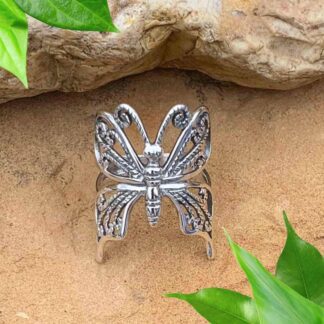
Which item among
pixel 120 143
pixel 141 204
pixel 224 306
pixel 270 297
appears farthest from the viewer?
pixel 141 204

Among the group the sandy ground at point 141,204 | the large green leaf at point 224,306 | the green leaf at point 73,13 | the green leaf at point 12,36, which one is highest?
the green leaf at point 73,13

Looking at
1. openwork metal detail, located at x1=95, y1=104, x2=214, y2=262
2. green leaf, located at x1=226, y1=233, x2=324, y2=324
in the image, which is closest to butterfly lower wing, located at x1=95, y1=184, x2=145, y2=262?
openwork metal detail, located at x1=95, y1=104, x2=214, y2=262

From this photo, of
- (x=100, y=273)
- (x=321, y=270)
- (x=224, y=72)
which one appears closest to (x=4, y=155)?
(x=100, y=273)

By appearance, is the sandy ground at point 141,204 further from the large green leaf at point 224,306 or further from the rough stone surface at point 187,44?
the large green leaf at point 224,306

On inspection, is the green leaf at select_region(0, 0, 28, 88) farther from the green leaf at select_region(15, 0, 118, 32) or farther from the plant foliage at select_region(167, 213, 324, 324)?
the plant foliage at select_region(167, 213, 324, 324)

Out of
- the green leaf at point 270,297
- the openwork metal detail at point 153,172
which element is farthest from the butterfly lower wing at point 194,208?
the green leaf at point 270,297

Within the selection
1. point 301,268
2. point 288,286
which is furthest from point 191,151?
point 288,286

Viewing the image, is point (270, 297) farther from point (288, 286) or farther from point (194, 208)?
point (194, 208)
